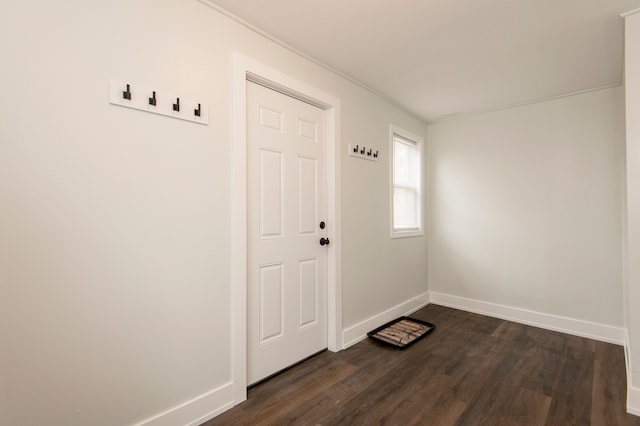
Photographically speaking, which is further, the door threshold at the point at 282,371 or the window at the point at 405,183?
the window at the point at 405,183

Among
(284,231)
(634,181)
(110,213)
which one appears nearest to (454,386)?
(284,231)

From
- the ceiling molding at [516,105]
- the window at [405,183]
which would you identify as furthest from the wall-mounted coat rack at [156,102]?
the ceiling molding at [516,105]

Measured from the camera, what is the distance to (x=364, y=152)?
2945 millimetres

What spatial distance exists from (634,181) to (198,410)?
309cm

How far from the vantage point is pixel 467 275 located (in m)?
3.77

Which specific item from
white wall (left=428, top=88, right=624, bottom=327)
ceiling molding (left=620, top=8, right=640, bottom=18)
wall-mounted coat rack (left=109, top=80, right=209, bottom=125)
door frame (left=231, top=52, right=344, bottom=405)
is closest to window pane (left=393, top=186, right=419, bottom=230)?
white wall (left=428, top=88, right=624, bottom=327)

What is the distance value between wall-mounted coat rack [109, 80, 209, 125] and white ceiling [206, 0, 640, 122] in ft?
2.22

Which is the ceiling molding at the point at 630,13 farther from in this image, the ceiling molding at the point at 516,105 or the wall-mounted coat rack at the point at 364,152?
the wall-mounted coat rack at the point at 364,152

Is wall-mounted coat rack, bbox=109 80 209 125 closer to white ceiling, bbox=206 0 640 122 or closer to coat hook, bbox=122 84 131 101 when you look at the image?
coat hook, bbox=122 84 131 101

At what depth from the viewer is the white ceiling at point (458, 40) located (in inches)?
71.3

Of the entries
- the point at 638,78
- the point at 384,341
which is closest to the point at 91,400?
the point at 384,341

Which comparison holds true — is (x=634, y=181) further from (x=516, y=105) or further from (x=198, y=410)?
(x=198, y=410)

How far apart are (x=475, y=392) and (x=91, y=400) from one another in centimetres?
233

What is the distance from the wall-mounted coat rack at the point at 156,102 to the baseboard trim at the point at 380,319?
2.19 m
